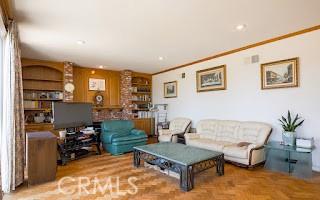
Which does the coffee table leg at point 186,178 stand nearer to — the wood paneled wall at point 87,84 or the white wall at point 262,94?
the white wall at point 262,94

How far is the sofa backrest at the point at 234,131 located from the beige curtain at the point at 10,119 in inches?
158

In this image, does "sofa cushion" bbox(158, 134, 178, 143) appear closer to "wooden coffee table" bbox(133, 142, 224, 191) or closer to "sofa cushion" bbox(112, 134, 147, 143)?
"sofa cushion" bbox(112, 134, 147, 143)

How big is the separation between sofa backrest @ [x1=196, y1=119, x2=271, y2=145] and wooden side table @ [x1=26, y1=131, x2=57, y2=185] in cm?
352

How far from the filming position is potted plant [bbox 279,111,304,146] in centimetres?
348

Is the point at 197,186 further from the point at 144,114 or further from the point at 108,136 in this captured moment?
the point at 144,114

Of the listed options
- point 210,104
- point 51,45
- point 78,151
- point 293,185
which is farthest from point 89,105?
point 293,185

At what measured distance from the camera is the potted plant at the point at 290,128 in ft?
11.4

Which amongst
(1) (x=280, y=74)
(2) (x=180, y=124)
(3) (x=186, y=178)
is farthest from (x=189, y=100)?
(3) (x=186, y=178)

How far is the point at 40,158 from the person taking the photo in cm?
315

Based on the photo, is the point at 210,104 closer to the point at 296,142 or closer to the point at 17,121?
the point at 296,142

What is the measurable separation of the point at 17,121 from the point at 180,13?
3.09m

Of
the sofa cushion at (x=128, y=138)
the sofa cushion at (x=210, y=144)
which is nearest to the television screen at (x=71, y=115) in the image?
the sofa cushion at (x=128, y=138)

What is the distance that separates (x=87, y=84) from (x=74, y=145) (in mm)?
2689

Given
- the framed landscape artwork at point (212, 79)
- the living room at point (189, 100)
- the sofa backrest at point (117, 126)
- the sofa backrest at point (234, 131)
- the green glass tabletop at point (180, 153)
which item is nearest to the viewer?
the living room at point (189, 100)
